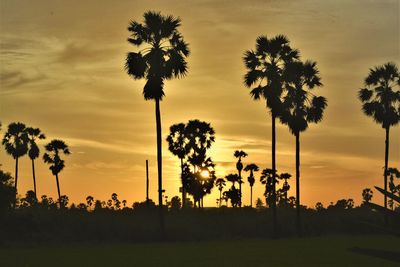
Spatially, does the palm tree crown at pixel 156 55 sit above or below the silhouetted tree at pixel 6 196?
above

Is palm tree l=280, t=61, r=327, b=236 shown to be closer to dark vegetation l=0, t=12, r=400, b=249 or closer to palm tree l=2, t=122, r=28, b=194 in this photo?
dark vegetation l=0, t=12, r=400, b=249

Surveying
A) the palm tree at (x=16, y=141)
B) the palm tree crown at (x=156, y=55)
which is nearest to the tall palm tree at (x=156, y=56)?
the palm tree crown at (x=156, y=55)

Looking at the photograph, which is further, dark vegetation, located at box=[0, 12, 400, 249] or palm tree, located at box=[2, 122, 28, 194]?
palm tree, located at box=[2, 122, 28, 194]

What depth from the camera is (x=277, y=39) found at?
6600 cm

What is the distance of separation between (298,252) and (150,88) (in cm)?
2294

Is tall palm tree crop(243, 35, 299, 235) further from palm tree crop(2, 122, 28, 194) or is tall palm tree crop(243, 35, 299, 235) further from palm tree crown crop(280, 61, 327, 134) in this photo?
palm tree crop(2, 122, 28, 194)

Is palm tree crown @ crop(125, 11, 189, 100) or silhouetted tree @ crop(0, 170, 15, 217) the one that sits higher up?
palm tree crown @ crop(125, 11, 189, 100)

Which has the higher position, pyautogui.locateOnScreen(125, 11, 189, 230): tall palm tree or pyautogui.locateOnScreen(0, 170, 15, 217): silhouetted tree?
pyautogui.locateOnScreen(125, 11, 189, 230): tall palm tree

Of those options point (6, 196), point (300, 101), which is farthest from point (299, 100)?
point (6, 196)

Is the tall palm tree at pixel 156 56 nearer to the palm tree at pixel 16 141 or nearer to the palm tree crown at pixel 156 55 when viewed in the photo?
the palm tree crown at pixel 156 55

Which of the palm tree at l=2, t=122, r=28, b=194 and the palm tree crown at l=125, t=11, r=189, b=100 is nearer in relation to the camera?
the palm tree crown at l=125, t=11, r=189, b=100

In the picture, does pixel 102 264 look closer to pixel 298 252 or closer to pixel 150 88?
pixel 298 252

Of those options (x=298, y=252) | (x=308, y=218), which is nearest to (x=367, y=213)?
(x=308, y=218)

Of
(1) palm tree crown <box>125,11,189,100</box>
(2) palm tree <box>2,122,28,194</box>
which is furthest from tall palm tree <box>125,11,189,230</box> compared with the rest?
(2) palm tree <box>2,122,28,194</box>
